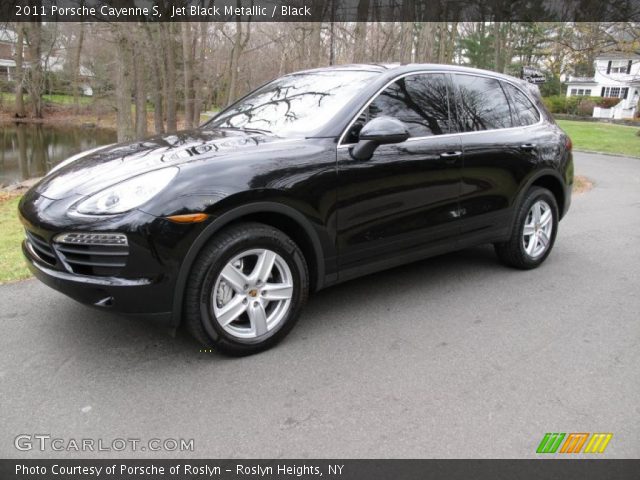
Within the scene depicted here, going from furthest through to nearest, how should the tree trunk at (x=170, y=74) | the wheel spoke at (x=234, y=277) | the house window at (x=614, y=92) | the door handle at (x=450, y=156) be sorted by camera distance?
1. the house window at (x=614, y=92)
2. the tree trunk at (x=170, y=74)
3. the door handle at (x=450, y=156)
4. the wheel spoke at (x=234, y=277)

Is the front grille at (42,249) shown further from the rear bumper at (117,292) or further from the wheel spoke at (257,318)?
the wheel spoke at (257,318)

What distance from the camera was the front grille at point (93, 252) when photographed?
2742 mm

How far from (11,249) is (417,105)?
4.37 m

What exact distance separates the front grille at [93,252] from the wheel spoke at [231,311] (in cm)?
63

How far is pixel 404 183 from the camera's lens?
3768 mm

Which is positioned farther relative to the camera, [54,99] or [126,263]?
[54,99]

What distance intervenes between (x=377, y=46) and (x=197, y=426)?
2077 cm

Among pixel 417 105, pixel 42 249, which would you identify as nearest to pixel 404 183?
pixel 417 105

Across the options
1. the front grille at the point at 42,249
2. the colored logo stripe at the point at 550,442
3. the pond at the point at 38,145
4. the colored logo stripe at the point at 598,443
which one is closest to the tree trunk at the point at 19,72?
the pond at the point at 38,145

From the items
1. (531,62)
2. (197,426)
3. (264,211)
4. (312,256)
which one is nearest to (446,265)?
(312,256)

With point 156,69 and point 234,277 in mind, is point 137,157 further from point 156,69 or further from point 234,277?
point 156,69

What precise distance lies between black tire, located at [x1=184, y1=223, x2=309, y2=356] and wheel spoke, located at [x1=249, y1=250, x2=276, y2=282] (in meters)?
0.04

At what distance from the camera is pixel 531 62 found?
57406 mm

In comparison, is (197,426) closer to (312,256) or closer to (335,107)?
(312,256)
